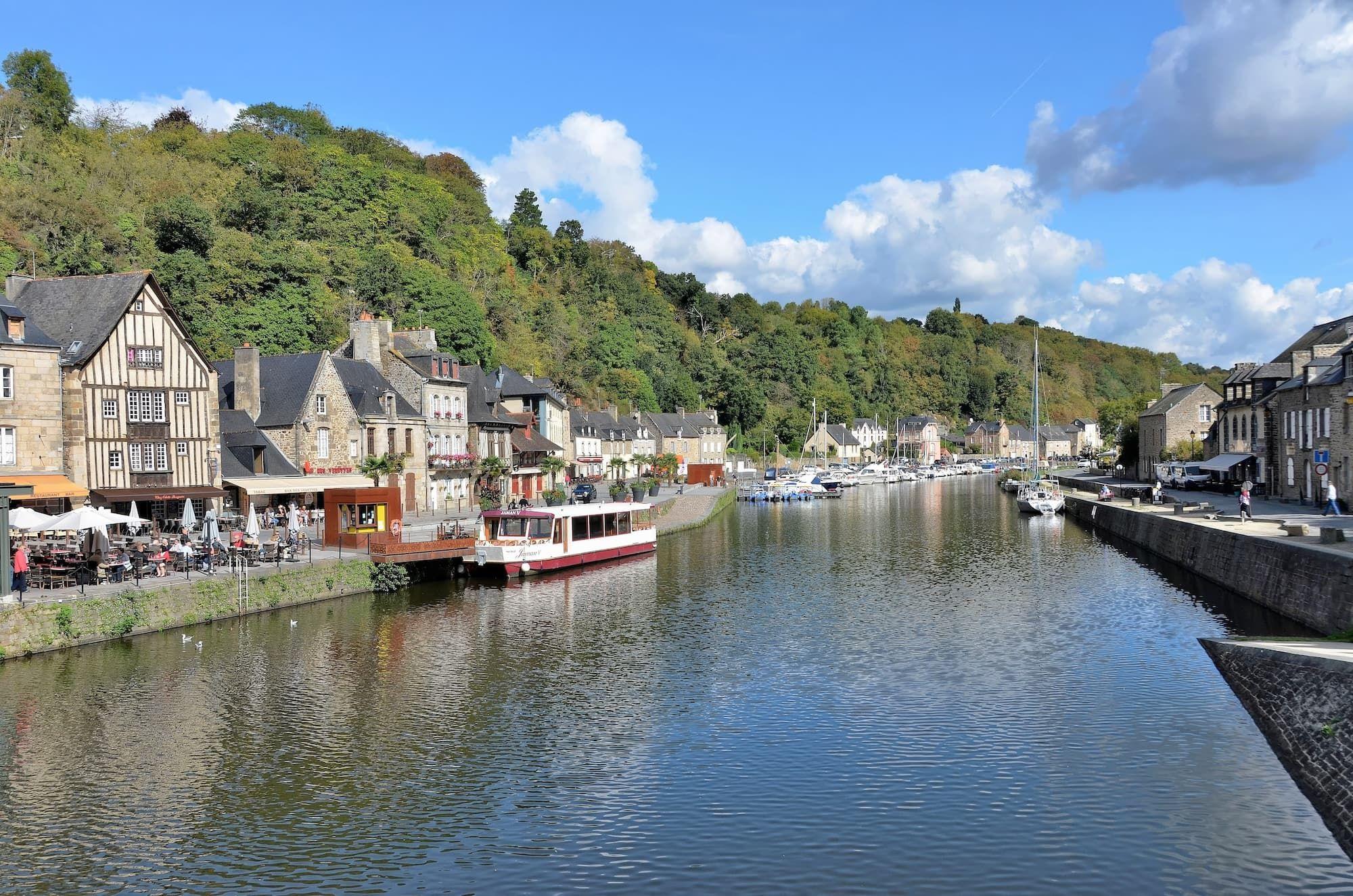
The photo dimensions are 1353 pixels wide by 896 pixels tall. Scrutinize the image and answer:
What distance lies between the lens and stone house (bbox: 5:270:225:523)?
110ft

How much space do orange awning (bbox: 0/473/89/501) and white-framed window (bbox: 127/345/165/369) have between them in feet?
16.4

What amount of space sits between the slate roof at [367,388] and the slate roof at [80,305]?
33.7 feet

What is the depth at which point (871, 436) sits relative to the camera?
501 feet

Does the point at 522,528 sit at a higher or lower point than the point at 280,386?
lower

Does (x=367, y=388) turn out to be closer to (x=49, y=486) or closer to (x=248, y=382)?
(x=248, y=382)

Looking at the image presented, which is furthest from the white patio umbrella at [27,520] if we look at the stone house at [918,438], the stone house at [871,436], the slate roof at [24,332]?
the stone house at [918,438]

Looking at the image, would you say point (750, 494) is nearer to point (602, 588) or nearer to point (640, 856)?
point (602, 588)

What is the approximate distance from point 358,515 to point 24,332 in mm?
11198

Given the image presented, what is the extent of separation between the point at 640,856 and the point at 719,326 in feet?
460

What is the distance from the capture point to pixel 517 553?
117 feet

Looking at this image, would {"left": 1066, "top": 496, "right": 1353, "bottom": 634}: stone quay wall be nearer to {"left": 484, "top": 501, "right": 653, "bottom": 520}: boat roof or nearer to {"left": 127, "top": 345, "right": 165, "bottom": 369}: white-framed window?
{"left": 484, "top": 501, "right": 653, "bottom": 520}: boat roof

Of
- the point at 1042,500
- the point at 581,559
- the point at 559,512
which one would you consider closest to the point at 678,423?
the point at 1042,500

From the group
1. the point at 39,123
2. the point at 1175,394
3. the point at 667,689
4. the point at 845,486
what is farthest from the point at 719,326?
the point at 667,689

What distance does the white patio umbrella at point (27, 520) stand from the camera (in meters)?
25.5
